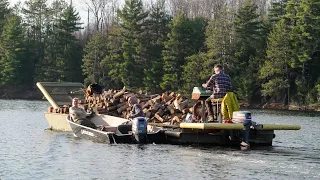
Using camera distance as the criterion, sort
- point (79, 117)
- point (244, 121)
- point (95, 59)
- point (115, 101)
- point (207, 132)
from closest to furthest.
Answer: point (244, 121) < point (207, 132) < point (79, 117) < point (115, 101) < point (95, 59)

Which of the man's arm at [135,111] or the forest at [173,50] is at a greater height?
the forest at [173,50]

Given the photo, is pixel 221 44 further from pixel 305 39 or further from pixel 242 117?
pixel 242 117

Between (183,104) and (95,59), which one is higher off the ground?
(95,59)

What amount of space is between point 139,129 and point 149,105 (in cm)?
616

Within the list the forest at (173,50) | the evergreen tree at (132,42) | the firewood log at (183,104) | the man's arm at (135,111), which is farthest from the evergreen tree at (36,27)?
the man's arm at (135,111)

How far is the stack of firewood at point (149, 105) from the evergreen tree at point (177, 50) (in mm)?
37676

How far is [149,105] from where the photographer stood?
27734 millimetres

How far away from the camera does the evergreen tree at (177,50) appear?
68000 mm

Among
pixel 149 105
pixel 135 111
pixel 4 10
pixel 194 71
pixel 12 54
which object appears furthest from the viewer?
pixel 4 10

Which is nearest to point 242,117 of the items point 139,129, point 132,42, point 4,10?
point 139,129

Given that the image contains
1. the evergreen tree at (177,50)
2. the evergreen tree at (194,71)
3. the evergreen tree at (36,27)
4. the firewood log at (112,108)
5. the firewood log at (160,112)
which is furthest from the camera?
the evergreen tree at (36,27)

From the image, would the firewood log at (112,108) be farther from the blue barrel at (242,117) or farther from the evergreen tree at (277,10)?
the evergreen tree at (277,10)

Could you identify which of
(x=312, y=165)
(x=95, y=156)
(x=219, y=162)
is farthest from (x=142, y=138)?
(x=312, y=165)

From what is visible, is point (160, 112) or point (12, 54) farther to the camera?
point (12, 54)
